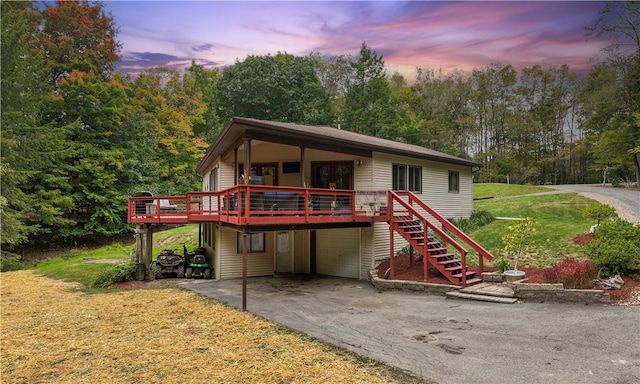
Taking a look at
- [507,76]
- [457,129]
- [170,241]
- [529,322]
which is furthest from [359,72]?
[529,322]

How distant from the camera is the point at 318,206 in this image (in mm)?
11867

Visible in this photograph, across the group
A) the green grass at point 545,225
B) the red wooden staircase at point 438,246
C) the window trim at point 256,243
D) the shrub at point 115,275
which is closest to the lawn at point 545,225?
the green grass at point 545,225

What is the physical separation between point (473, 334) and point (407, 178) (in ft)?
30.0

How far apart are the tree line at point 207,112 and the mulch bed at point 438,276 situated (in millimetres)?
17287

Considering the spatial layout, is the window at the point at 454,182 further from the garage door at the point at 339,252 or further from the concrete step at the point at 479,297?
the concrete step at the point at 479,297

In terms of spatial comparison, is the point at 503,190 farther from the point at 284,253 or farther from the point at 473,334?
the point at 473,334

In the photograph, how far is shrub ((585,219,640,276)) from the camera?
29.5 feet

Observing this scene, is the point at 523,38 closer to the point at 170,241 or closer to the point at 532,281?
the point at 532,281

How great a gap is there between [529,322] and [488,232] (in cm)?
959

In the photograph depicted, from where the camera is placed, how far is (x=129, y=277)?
1391 cm

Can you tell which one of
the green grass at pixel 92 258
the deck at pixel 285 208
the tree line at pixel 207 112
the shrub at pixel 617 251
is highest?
the tree line at pixel 207 112

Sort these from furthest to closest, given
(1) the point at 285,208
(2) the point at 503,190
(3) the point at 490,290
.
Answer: (2) the point at 503,190
(1) the point at 285,208
(3) the point at 490,290

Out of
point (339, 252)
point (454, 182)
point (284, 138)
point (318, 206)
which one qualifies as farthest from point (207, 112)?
point (318, 206)

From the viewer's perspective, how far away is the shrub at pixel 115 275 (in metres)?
13.3
